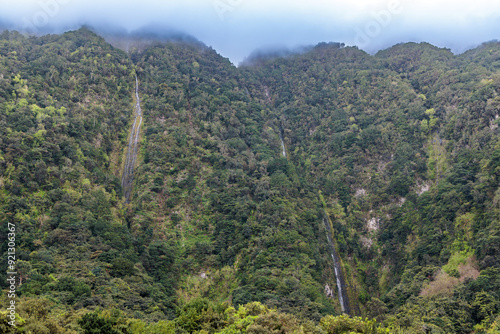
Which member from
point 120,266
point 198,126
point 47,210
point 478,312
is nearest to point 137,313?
point 120,266

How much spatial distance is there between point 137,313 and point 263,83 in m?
98.7

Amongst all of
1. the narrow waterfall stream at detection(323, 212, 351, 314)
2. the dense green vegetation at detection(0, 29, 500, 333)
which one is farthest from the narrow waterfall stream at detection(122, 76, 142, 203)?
the narrow waterfall stream at detection(323, 212, 351, 314)

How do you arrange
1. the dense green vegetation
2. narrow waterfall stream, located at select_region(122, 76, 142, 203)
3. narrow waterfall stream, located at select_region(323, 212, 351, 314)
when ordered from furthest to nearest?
1. narrow waterfall stream, located at select_region(122, 76, 142, 203)
2. narrow waterfall stream, located at select_region(323, 212, 351, 314)
3. the dense green vegetation

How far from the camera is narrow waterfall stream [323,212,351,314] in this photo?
5772 centimetres

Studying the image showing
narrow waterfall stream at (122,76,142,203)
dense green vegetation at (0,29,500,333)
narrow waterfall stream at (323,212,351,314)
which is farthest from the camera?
narrow waterfall stream at (122,76,142,203)

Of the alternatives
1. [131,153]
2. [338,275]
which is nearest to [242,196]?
[338,275]

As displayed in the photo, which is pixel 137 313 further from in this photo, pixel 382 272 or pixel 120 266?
pixel 382 272

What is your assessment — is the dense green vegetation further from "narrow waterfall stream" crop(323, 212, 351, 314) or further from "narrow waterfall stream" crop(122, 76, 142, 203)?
"narrow waterfall stream" crop(122, 76, 142, 203)

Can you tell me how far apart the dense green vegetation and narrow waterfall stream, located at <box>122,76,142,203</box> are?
170cm

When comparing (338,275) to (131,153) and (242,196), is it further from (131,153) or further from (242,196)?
(131,153)

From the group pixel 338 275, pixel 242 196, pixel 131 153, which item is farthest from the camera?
pixel 131 153

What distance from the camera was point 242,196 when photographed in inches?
2559

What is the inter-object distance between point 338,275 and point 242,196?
22.4 metres

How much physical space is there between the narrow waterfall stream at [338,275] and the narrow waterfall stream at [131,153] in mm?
39253
